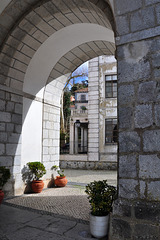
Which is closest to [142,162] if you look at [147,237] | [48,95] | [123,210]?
[123,210]

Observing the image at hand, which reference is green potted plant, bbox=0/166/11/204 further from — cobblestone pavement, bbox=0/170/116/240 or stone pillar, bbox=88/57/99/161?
stone pillar, bbox=88/57/99/161

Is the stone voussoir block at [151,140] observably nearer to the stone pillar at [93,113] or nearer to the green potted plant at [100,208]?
the green potted plant at [100,208]

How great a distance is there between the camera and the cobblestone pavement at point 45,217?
9.41 feet

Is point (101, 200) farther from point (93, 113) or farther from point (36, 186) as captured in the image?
point (93, 113)

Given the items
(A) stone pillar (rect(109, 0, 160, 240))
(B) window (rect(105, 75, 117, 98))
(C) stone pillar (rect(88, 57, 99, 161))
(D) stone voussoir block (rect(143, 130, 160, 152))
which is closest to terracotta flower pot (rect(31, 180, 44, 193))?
(A) stone pillar (rect(109, 0, 160, 240))

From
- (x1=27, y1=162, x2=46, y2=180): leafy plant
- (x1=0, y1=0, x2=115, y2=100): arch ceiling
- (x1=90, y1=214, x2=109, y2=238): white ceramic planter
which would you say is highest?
(x1=0, y1=0, x2=115, y2=100): arch ceiling

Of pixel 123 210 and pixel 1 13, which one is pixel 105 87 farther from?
pixel 123 210

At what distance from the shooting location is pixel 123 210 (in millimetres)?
2447

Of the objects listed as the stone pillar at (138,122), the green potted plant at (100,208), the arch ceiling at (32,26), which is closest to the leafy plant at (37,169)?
the arch ceiling at (32,26)

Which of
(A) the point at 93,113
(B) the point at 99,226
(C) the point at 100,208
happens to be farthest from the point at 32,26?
(A) the point at 93,113

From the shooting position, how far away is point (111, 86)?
41.9 feet

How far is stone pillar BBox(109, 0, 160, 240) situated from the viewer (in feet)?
7.78

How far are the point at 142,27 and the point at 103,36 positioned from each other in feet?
9.53

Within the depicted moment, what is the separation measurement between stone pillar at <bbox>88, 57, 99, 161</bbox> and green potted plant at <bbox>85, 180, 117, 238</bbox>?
30.9 ft
